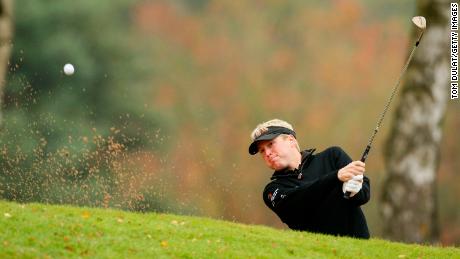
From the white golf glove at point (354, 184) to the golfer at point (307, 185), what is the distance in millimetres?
67

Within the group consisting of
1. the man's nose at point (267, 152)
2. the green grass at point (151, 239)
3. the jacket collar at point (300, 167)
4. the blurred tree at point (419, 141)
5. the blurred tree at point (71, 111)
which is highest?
the blurred tree at point (71, 111)

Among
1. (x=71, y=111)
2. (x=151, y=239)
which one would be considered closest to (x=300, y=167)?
(x=151, y=239)

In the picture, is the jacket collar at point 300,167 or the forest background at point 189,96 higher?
the forest background at point 189,96

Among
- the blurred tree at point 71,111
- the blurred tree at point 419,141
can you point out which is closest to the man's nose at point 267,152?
the blurred tree at point 419,141

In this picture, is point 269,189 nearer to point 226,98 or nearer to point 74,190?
point 74,190

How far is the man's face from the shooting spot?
6.83m

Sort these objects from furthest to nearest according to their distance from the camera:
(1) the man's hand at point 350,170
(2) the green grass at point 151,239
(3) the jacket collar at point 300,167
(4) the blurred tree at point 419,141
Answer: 1. (4) the blurred tree at point 419,141
2. (3) the jacket collar at point 300,167
3. (2) the green grass at point 151,239
4. (1) the man's hand at point 350,170

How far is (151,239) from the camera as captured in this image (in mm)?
6910

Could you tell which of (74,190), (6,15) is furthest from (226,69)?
(6,15)

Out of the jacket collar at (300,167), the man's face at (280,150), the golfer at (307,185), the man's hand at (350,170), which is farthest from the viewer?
the jacket collar at (300,167)

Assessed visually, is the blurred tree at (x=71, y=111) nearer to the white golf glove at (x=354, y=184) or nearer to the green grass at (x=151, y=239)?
the green grass at (x=151, y=239)

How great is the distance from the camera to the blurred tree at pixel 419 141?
13008mm

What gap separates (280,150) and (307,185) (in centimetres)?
42

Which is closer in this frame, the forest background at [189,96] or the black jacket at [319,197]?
the black jacket at [319,197]
